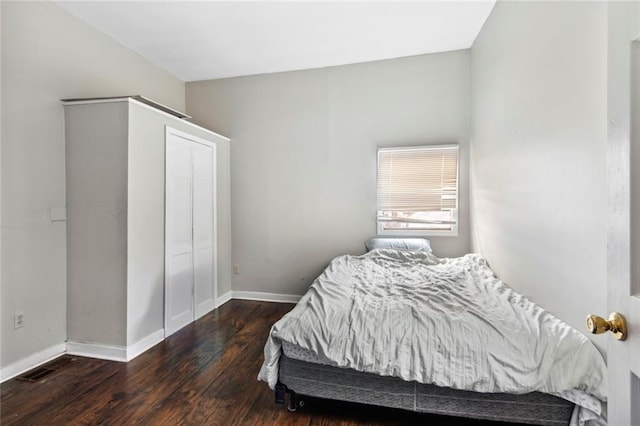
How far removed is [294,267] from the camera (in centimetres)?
383

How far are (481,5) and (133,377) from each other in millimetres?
4140

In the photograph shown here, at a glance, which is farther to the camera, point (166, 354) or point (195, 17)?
point (195, 17)

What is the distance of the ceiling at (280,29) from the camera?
2596 millimetres

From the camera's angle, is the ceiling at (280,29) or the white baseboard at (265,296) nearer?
the ceiling at (280,29)

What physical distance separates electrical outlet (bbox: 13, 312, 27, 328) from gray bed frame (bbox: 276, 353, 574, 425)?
2066 mm

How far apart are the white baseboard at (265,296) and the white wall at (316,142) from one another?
58mm

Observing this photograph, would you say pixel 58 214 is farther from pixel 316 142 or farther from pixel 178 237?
pixel 316 142

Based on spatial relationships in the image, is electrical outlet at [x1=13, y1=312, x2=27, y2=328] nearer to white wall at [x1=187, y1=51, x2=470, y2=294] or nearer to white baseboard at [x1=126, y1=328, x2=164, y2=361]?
white baseboard at [x1=126, y1=328, x2=164, y2=361]

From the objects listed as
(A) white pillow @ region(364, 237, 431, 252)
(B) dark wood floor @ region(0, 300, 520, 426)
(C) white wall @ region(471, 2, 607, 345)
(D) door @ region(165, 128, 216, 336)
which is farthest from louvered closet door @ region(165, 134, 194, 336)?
(C) white wall @ region(471, 2, 607, 345)

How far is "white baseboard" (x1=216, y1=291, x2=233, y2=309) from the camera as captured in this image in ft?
12.2

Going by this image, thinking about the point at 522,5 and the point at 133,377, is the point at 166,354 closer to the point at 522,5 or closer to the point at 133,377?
the point at 133,377

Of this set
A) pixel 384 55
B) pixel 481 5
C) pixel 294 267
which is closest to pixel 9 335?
pixel 294 267

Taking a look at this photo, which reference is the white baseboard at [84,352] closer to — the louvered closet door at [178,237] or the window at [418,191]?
the louvered closet door at [178,237]

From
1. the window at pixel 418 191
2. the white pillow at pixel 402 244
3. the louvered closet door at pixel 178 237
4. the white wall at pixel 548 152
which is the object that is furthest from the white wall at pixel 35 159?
the white wall at pixel 548 152
